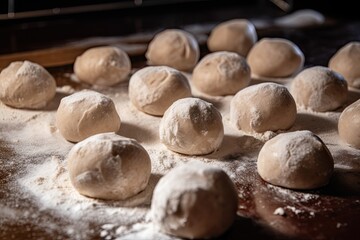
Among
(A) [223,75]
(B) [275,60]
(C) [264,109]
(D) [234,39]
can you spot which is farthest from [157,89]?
(D) [234,39]

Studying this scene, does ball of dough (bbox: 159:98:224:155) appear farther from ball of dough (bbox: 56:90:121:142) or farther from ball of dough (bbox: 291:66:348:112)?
ball of dough (bbox: 291:66:348:112)

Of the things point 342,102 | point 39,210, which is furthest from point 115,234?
point 342,102

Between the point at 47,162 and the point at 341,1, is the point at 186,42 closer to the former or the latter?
the point at 47,162

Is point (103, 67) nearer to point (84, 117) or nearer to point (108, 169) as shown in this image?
point (84, 117)

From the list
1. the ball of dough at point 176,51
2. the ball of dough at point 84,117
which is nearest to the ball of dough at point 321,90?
the ball of dough at point 176,51

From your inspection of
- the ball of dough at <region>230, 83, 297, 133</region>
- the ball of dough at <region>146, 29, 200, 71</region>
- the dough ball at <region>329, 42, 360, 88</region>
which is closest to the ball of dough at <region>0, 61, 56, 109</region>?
the ball of dough at <region>146, 29, 200, 71</region>
